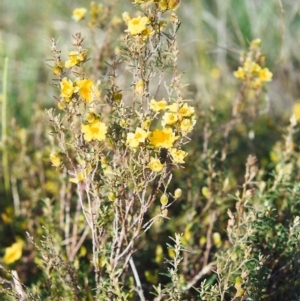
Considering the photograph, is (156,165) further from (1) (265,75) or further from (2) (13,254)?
(2) (13,254)

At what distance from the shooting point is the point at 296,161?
2273 millimetres

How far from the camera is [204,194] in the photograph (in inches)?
74.0

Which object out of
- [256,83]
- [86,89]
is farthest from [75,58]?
[256,83]

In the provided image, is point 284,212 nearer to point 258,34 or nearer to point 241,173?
point 241,173

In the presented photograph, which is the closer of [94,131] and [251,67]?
[94,131]

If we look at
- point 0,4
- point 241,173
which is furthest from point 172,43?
point 0,4

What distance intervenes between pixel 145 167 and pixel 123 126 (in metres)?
0.15

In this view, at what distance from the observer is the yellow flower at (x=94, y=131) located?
134cm

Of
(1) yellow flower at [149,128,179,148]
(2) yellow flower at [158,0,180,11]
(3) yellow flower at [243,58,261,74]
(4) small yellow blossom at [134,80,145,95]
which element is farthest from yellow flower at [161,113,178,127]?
(3) yellow flower at [243,58,261,74]

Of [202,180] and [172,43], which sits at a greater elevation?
[172,43]

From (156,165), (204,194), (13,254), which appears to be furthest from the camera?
(13,254)

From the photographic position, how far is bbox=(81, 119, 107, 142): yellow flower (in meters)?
1.34

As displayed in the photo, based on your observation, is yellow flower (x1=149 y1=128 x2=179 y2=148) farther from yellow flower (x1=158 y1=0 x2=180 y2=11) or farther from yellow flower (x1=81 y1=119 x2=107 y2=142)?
yellow flower (x1=158 y1=0 x2=180 y2=11)

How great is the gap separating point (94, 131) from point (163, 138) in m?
0.22
